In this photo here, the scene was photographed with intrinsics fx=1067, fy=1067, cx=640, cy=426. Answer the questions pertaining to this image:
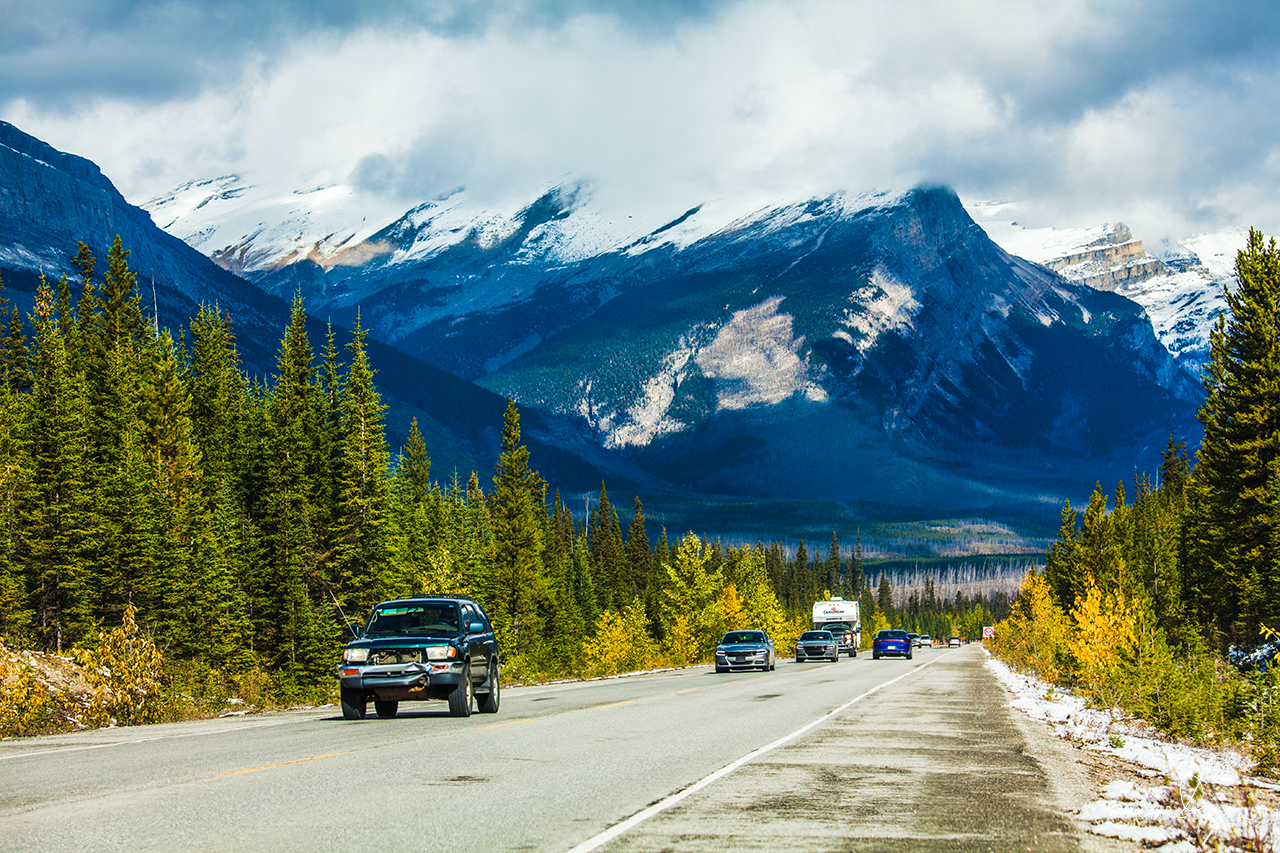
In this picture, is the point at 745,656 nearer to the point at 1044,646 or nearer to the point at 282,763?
the point at 1044,646

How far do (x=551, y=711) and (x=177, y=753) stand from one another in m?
8.76

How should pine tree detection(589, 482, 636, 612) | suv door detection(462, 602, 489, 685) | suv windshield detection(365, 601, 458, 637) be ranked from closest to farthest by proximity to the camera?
suv windshield detection(365, 601, 458, 637) < suv door detection(462, 602, 489, 685) < pine tree detection(589, 482, 636, 612)

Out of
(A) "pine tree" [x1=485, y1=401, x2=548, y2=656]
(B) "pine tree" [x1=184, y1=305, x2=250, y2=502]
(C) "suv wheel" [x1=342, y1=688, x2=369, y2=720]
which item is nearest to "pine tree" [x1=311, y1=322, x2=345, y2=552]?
→ (B) "pine tree" [x1=184, y1=305, x2=250, y2=502]

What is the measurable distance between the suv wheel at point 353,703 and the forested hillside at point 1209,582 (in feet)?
46.0

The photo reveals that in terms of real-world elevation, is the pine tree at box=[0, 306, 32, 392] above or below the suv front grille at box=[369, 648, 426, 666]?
above

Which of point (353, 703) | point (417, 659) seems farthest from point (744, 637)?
point (417, 659)

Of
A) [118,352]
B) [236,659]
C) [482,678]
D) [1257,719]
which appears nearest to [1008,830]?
[1257,719]

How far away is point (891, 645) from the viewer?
211 ft

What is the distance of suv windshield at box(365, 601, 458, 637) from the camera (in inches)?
776

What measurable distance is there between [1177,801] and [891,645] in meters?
56.4

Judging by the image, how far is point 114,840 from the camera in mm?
7879

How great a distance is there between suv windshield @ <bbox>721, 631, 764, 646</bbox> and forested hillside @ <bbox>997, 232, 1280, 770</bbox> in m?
11.2

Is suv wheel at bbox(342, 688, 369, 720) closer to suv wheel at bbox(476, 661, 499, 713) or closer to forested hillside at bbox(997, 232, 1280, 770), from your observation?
suv wheel at bbox(476, 661, 499, 713)

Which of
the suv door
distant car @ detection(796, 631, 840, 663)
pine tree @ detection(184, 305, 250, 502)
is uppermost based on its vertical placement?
pine tree @ detection(184, 305, 250, 502)
